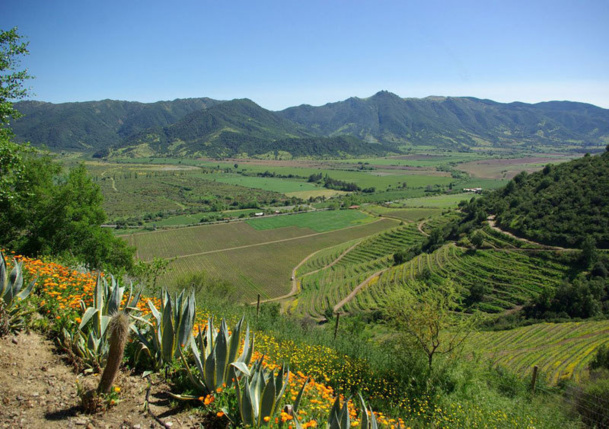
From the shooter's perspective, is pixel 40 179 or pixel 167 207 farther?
pixel 167 207

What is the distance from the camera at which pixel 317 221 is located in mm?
99125

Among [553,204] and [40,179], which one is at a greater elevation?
[40,179]

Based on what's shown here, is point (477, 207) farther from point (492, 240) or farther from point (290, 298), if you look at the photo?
point (290, 298)

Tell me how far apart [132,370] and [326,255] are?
65.1 meters

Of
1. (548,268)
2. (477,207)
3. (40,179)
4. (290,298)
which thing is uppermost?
(40,179)

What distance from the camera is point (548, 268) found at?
40.6 meters

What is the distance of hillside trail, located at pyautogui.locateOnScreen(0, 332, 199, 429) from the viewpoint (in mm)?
4090

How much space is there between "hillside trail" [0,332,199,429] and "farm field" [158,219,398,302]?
132 feet

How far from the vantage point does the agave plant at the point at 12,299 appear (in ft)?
17.5

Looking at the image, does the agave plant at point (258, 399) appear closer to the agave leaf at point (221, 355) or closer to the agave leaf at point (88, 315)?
the agave leaf at point (221, 355)

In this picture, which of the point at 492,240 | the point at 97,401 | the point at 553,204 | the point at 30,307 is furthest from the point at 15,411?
the point at 553,204

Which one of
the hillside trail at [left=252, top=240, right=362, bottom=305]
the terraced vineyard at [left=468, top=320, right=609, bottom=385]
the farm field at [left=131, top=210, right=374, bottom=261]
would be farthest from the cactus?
the farm field at [left=131, top=210, right=374, bottom=261]

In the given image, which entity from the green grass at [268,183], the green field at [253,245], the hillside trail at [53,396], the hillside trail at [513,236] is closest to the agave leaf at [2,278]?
the hillside trail at [53,396]

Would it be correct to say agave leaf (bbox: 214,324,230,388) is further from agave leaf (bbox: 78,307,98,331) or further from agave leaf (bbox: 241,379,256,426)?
agave leaf (bbox: 78,307,98,331)
